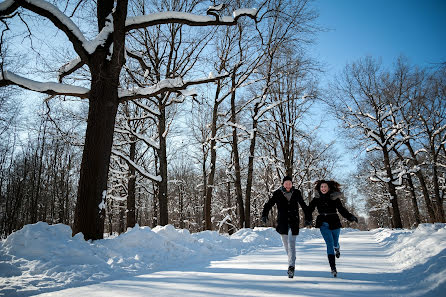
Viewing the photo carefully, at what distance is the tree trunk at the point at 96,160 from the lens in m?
6.02

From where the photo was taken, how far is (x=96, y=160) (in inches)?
248

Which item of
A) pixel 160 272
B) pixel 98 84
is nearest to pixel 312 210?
pixel 160 272

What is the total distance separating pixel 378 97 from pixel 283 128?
890cm

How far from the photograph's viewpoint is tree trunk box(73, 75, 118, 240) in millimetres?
6016

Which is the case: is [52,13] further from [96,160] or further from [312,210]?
[312,210]

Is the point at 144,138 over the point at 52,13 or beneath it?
beneath

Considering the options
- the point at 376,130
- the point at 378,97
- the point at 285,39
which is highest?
the point at 378,97

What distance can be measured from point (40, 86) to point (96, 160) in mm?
2488

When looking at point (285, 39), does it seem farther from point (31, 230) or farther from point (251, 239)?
point (31, 230)

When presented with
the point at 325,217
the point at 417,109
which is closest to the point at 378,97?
the point at 417,109

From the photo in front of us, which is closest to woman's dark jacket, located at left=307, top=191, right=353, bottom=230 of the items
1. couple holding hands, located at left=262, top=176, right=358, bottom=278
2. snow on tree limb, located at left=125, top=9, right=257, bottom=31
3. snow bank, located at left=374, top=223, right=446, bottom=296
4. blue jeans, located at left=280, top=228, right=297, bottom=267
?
couple holding hands, located at left=262, top=176, right=358, bottom=278

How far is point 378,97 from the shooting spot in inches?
853

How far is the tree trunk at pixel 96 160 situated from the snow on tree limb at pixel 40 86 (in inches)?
21.1

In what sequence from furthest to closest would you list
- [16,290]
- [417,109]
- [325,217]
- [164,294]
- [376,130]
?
[417,109] < [376,130] < [325,217] < [16,290] < [164,294]
